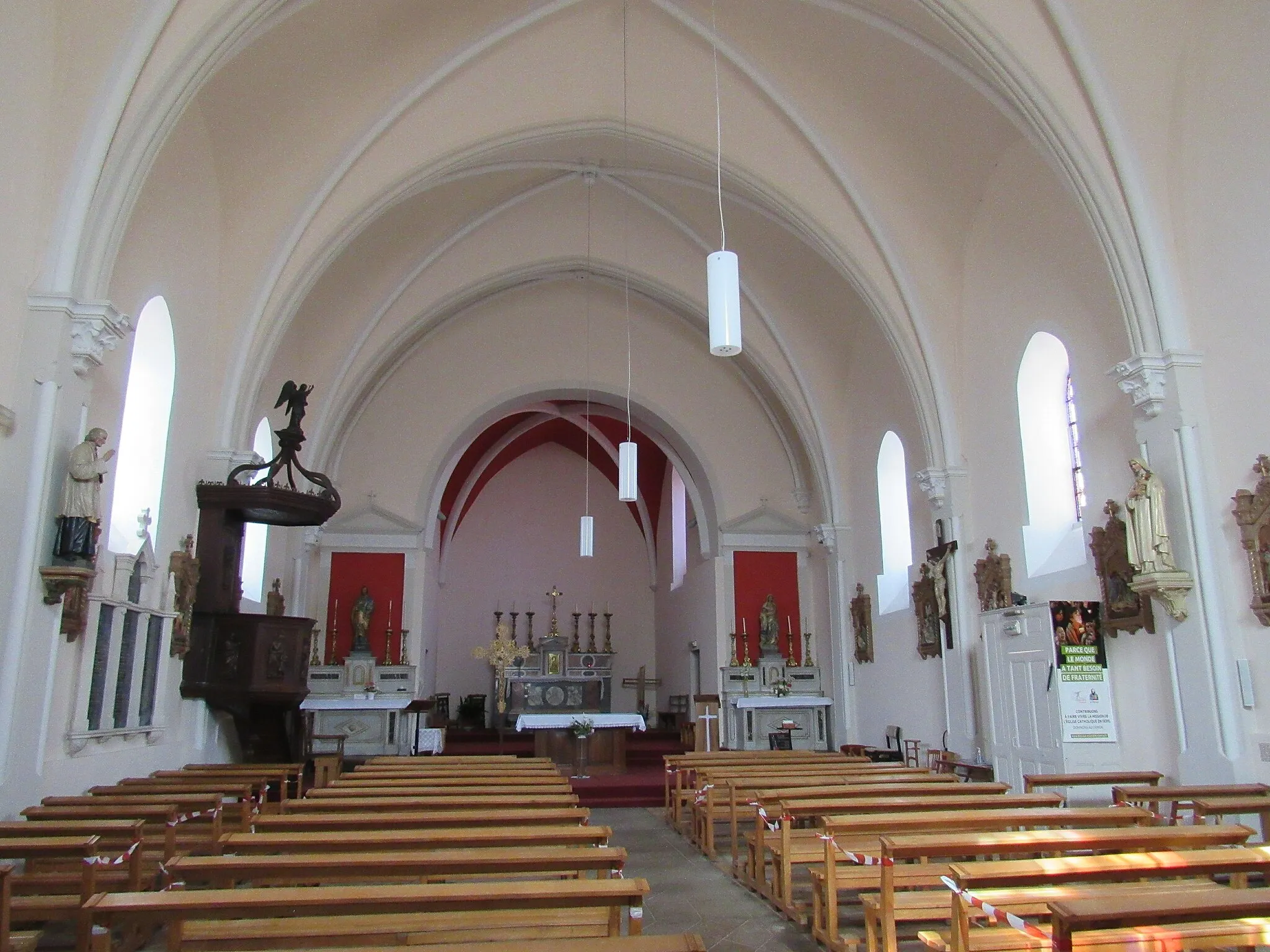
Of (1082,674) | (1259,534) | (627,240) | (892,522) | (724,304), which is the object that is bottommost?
(1082,674)

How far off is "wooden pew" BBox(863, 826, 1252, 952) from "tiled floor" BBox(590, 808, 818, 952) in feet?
2.77

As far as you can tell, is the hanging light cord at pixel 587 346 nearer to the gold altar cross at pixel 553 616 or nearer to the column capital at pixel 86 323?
the gold altar cross at pixel 553 616

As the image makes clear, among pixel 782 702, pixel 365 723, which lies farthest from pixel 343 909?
pixel 782 702

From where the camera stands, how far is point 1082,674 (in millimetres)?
9461

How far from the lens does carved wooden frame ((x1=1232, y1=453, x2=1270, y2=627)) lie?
7711 mm

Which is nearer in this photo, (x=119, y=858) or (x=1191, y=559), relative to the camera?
(x=119, y=858)

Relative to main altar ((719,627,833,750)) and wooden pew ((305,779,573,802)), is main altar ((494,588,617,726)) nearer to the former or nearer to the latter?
main altar ((719,627,833,750))

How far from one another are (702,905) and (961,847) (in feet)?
9.89

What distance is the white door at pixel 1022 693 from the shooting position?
31.5ft

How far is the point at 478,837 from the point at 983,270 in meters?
10.1

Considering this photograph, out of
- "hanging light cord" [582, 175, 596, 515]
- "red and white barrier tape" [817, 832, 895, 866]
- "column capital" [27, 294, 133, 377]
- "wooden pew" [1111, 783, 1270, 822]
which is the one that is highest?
"hanging light cord" [582, 175, 596, 515]

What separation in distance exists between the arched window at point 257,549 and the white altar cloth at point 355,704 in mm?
1701

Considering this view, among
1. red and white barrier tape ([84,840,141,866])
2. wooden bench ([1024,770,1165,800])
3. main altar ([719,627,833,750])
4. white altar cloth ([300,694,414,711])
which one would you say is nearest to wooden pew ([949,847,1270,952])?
wooden bench ([1024,770,1165,800])

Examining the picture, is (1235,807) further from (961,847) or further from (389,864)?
(389,864)
